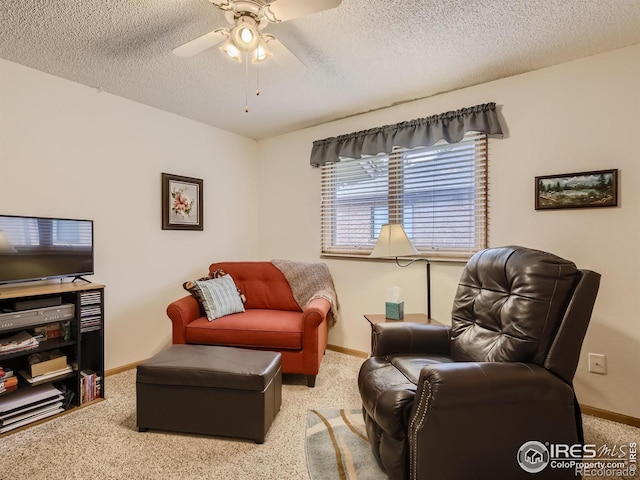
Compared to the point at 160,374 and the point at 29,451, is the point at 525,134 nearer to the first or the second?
the point at 160,374

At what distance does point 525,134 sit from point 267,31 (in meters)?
1.93

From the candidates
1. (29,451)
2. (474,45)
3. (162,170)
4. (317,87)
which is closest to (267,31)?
(317,87)

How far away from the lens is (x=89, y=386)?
89.1 inches

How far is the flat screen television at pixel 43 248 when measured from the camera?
6.63ft

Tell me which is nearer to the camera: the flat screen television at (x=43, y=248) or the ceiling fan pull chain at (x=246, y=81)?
the flat screen television at (x=43, y=248)

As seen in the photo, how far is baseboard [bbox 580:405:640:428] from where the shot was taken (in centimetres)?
200

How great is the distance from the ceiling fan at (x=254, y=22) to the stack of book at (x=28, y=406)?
2.26 metres

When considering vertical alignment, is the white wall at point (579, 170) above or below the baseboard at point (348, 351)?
above

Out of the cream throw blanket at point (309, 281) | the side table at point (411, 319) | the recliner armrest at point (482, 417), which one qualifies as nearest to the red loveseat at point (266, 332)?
the cream throw blanket at point (309, 281)

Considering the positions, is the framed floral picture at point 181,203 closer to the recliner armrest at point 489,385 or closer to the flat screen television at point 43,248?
the flat screen television at point 43,248

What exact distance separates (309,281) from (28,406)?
2164 millimetres

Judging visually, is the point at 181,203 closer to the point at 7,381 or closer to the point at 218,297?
the point at 218,297

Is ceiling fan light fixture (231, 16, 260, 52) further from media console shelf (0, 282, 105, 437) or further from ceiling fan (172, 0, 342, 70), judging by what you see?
media console shelf (0, 282, 105, 437)

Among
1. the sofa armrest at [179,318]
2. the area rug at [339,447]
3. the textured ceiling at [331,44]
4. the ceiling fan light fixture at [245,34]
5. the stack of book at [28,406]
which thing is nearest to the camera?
the ceiling fan light fixture at [245,34]
